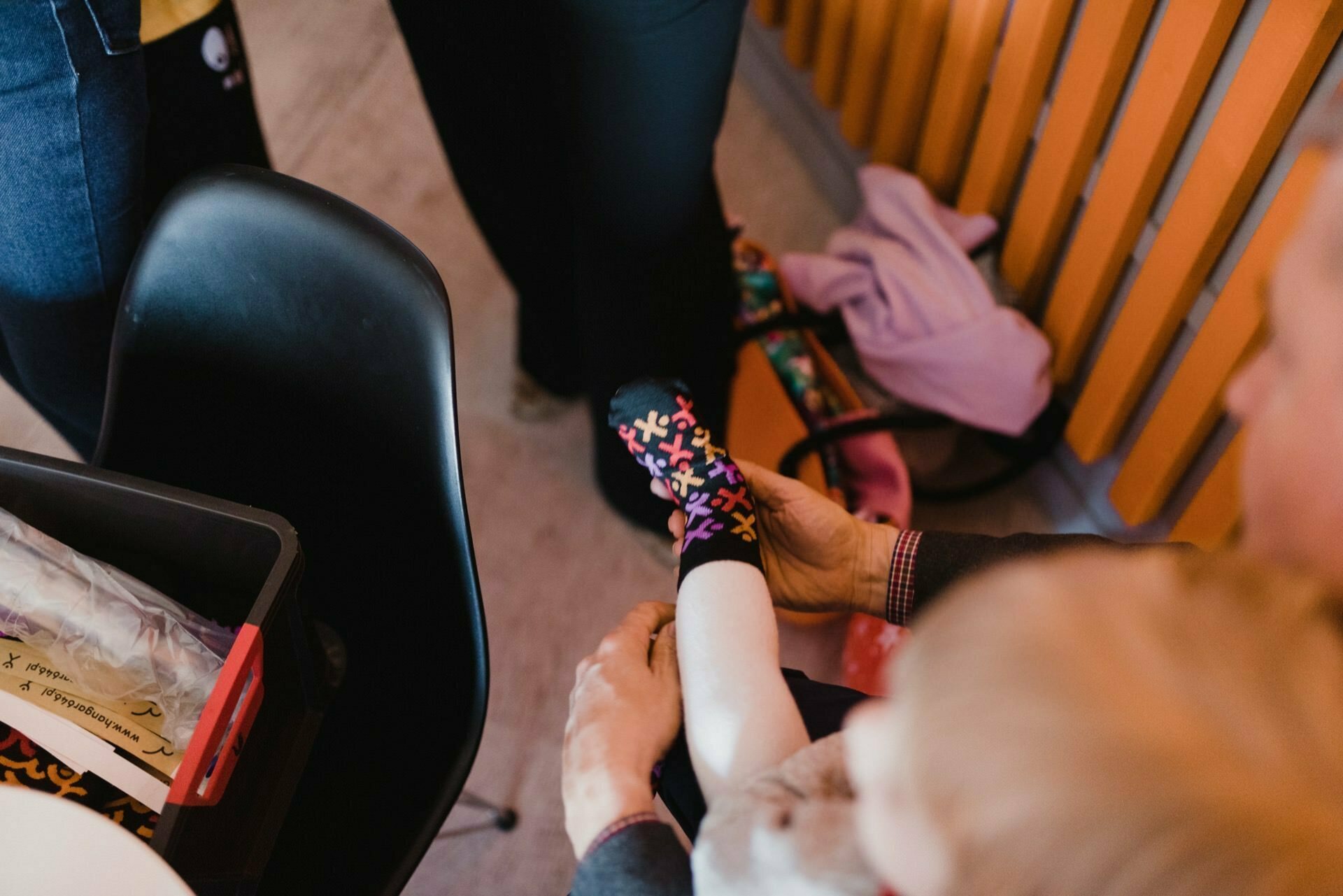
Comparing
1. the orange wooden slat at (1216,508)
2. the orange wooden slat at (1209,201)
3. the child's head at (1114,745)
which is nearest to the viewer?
the child's head at (1114,745)

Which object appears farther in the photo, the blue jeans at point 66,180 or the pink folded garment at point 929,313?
the pink folded garment at point 929,313

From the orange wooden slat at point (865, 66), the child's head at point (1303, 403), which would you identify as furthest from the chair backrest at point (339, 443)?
the orange wooden slat at point (865, 66)

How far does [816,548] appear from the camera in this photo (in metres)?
0.78

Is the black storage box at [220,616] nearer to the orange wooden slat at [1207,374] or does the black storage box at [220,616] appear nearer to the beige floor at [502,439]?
the beige floor at [502,439]

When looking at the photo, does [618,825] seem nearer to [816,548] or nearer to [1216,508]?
[816,548]

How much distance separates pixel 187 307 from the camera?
76cm

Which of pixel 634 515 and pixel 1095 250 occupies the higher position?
pixel 1095 250

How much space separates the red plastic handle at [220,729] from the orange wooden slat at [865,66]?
48.2 inches

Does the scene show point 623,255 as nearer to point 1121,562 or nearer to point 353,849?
point 353,849

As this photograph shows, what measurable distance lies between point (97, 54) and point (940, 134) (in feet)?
3.44

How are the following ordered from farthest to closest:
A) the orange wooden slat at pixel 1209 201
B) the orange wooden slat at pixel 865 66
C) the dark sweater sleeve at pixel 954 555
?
the orange wooden slat at pixel 865 66 < the orange wooden slat at pixel 1209 201 < the dark sweater sleeve at pixel 954 555

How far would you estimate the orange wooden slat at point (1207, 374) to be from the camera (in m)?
0.90

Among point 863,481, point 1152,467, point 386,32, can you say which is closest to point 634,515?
point 863,481

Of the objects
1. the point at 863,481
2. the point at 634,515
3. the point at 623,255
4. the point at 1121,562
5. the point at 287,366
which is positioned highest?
the point at 1121,562
